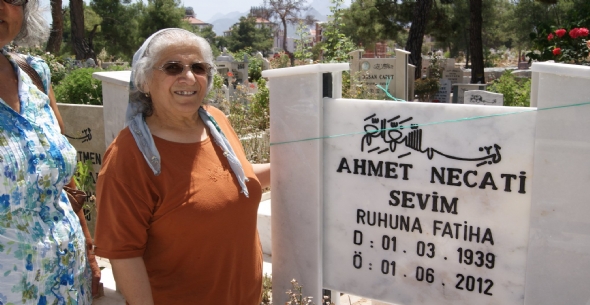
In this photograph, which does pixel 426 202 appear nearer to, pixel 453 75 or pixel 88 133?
pixel 88 133

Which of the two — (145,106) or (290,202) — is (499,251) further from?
(145,106)

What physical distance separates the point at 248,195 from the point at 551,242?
3.81 feet

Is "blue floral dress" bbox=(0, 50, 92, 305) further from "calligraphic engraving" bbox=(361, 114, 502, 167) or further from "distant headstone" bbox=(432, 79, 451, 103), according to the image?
"distant headstone" bbox=(432, 79, 451, 103)

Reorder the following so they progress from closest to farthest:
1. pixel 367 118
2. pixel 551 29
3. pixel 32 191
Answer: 1. pixel 32 191
2. pixel 367 118
3. pixel 551 29

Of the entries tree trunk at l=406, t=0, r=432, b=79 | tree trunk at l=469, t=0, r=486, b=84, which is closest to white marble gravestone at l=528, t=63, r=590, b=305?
tree trunk at l=406, t=0, r=432, b=79

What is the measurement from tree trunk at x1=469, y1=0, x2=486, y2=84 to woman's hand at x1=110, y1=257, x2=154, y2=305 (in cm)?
1890

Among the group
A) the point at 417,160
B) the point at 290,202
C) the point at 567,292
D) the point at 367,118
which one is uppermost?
the point at 367,118

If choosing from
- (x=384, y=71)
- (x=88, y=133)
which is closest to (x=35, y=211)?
(x=88, y=133)

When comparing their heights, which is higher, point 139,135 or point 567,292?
point 139,135

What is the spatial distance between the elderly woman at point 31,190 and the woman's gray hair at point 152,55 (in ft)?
1.07

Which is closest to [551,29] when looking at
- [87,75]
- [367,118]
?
[87,75]

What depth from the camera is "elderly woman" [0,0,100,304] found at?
1752 mm

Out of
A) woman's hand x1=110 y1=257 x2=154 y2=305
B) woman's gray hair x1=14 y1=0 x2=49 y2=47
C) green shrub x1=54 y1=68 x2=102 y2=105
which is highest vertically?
woman's gray hair x1=14 y1=0 x2=49 y2=47

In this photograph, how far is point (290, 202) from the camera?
2705 millimetres
